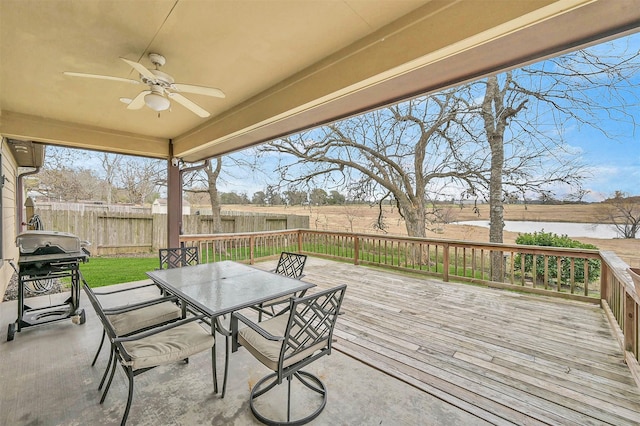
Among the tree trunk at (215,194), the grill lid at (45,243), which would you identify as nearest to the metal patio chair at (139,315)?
the grill lid at (45,243)

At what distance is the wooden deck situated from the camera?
1.88 metres

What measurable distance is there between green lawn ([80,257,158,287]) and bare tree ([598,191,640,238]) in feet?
27.3

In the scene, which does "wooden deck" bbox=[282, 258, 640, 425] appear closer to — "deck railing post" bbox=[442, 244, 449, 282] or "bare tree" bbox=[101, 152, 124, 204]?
"deck railing post" bbox=[442, 244, 449, 282]

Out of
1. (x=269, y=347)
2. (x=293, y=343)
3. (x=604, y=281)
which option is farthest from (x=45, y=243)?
(x=604, y=281)

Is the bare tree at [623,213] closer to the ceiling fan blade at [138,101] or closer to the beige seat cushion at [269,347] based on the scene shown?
the beige seat cushion at [269,347]

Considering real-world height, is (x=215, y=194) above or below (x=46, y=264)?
above

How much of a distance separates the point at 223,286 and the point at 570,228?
20.5 feet

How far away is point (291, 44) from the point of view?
2258 mm

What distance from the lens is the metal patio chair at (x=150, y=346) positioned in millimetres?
1620

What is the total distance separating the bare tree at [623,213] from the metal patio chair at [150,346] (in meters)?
6.57

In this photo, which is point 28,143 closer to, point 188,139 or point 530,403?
point 188,139

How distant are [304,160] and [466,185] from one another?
4.66 meters

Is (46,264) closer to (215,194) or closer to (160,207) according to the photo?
(215,194)

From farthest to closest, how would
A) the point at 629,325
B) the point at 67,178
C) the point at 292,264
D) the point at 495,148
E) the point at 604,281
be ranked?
the point at 67,178 → the point at 495,148 → the point at 604,281 → the point at 292,264 → the point at 629,325
